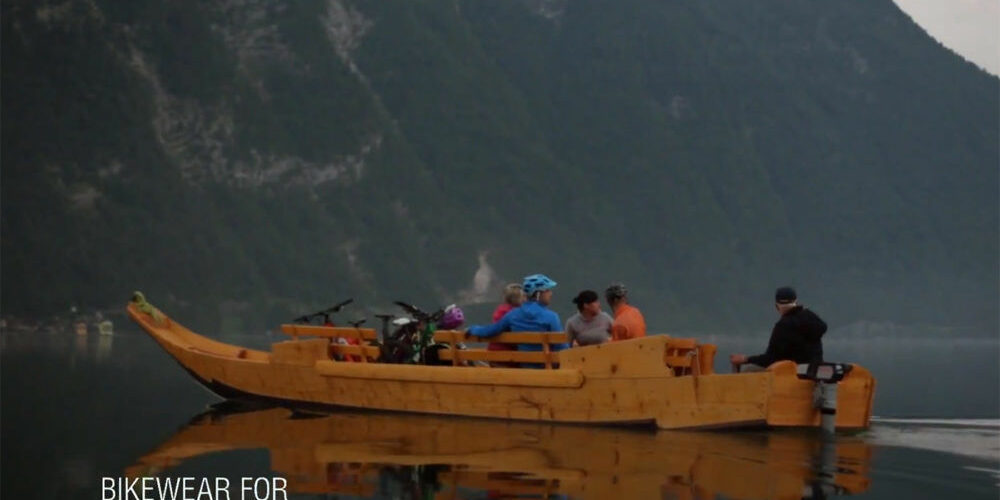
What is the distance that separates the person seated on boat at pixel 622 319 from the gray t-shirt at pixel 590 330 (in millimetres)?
121

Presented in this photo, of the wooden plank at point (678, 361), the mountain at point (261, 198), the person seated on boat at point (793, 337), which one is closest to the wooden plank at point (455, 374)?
the wooden plank at point (678, 361)

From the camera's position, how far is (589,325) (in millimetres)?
25875

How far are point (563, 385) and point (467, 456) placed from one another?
4.27 metres

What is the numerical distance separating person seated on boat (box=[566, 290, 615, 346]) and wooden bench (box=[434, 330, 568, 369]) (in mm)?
238

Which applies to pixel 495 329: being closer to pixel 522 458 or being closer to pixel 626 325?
pixel 626 325

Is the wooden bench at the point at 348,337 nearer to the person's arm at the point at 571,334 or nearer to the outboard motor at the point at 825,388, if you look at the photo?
the person's arm at the point at 571,334

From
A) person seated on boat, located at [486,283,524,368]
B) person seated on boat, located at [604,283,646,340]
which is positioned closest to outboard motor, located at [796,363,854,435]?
person seated on boat, located at [604,283,646,340]

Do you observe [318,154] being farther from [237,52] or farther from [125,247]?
[125,247]

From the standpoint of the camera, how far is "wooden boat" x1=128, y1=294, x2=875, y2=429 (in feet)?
77.5

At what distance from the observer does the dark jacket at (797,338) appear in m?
24.1

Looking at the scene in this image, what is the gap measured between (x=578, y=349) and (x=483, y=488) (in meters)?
6.93

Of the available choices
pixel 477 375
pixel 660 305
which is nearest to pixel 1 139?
pixel 660 305

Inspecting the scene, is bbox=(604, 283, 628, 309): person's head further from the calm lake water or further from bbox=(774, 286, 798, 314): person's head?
bbox=(774, 286, 798, 314): person's head

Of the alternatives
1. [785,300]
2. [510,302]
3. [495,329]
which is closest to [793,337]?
[785,300]
